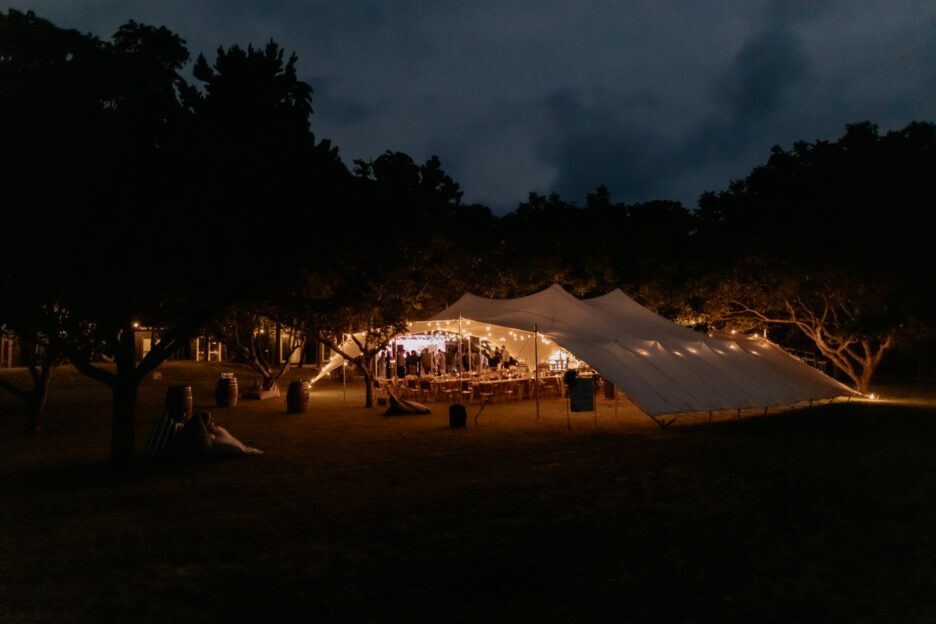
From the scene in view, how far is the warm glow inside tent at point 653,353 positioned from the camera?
16047 millimetres

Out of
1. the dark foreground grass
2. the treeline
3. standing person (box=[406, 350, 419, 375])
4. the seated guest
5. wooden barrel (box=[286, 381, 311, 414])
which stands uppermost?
the treeline

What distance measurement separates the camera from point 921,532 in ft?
22.1

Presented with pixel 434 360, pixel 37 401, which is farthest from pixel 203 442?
pixel 434 360

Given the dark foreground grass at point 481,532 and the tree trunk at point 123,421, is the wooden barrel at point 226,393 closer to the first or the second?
the dark foreground grass at point 481,532

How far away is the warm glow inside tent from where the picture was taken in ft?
52.6

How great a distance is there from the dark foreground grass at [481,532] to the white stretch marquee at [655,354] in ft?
9.25

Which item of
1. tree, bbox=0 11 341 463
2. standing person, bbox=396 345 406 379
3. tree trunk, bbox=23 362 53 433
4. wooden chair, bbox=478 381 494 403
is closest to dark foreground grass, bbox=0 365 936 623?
tree trunk, bbox=23 362 53 433

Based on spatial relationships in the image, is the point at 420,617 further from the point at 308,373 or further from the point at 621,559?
the point at 308,373

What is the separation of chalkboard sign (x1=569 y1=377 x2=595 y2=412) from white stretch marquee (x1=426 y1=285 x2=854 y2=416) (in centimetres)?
52

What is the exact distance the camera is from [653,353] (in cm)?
1762

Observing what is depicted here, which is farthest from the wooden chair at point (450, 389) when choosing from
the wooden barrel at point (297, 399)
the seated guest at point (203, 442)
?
the seated guest at point (203, 442)

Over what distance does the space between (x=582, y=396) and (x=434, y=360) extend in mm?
11805

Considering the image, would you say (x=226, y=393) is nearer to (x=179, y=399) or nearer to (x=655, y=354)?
(x=179, y=399)

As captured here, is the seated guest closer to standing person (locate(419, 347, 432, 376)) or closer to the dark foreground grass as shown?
the dark foreground grass
